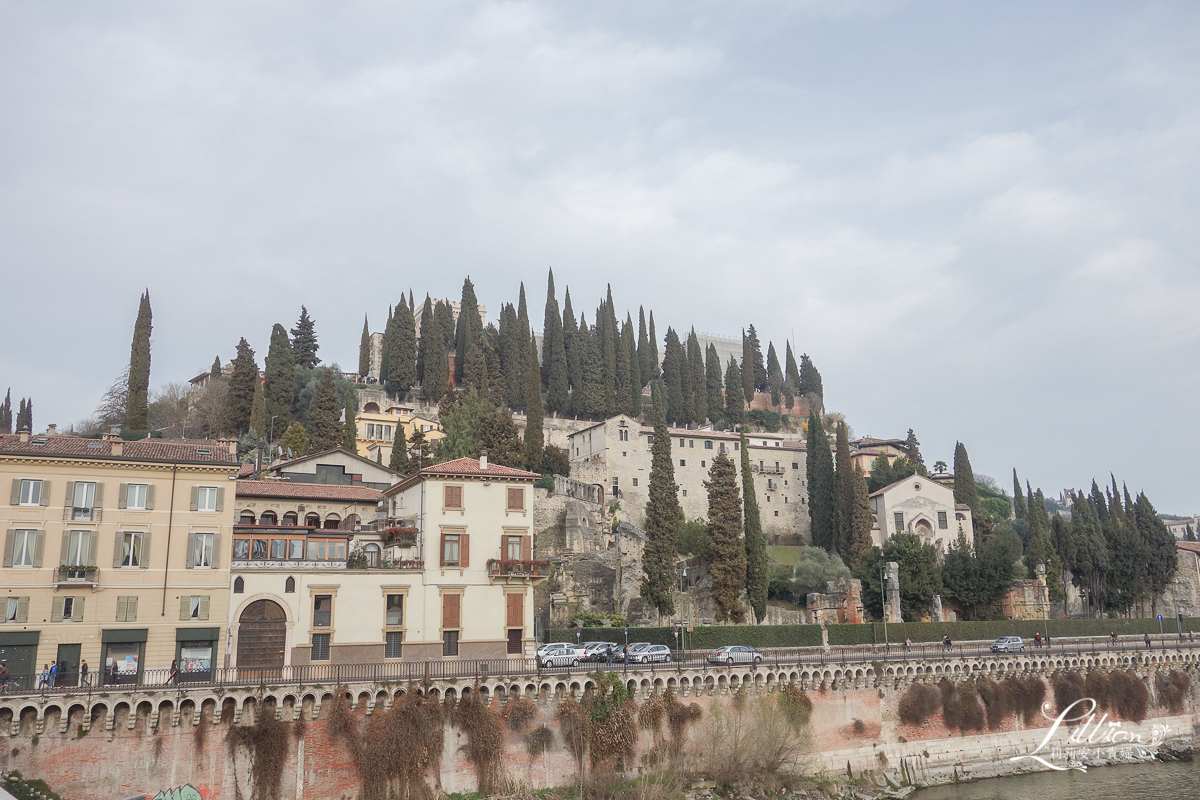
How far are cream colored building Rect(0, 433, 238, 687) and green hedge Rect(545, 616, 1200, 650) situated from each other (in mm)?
21771

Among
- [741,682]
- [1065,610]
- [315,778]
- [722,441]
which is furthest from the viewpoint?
[722,441]

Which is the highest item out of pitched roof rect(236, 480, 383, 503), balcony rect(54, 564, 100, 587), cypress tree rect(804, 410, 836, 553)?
cypress tree rect(804, 410, 836, 553)

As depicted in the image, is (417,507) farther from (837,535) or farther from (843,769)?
(837,535)

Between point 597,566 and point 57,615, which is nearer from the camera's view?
point 57,615

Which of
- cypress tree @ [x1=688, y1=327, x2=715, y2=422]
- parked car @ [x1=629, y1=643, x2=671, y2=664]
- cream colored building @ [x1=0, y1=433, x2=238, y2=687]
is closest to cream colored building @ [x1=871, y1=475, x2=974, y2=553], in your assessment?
cypress tree @ [x1=688, y1=327, x2=715, y2=422]

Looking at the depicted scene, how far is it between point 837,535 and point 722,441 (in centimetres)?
1871

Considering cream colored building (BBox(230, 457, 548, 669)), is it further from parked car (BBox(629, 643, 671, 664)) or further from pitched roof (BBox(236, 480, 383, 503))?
parked car (BBox(629, 643, 671, 664))

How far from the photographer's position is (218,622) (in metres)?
35.6

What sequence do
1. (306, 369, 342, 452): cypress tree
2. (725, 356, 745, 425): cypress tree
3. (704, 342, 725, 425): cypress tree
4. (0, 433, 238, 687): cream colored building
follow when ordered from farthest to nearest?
(725, 356, 745, 425): cypress tree → (704, 342, 725, 425): cypress tree → (306, 369, 342, 452): cypress tree → (0, 433, 238, 687): cream colored building

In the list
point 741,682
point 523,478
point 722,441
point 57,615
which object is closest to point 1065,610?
point 722,441

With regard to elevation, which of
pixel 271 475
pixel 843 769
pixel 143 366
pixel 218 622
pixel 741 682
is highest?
pixel 143 366

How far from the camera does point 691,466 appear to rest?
3654 inches

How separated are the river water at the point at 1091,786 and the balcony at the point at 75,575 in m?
37.2

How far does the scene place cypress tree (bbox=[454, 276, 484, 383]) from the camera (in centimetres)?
9950
